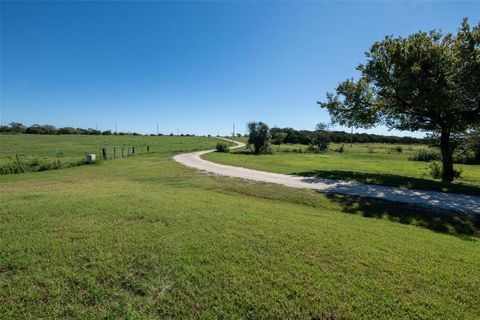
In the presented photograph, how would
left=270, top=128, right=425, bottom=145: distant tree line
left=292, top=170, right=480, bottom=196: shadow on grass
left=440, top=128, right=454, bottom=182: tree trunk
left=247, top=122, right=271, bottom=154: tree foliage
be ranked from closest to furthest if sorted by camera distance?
1. left=292, top=170, right=480, bottom=196: shadow on grass
2. left=440, top=128, right=454, bottom=182: tree trunk
3. left=247, top=122, right=271, bottom=154: tree foliage
4. left=270, top=128, right=425, bottom=145: distant tree line

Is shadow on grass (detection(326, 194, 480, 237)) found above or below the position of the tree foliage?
below

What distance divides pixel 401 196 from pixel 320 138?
148 ft

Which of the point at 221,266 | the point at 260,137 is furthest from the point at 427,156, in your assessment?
the point at 221,266

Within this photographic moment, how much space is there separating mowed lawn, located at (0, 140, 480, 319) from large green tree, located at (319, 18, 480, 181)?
11354mm

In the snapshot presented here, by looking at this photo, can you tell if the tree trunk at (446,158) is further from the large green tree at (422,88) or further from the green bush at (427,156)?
the green bush at (427,156)

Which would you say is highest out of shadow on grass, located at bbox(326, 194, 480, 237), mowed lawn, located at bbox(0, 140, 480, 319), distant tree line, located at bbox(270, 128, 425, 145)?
distant tree line, located at bbox(270, 128, 425, 145)

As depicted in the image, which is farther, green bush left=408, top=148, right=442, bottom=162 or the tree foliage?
the tree foliage

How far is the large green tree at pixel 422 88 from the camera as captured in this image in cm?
1454

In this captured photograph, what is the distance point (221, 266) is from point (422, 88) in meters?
16.3

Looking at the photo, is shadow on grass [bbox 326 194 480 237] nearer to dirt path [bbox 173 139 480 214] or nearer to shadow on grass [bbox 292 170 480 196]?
dirt path [bbox 173 139 480 214]

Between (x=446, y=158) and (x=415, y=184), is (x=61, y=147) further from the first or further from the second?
(x=446, y=158)

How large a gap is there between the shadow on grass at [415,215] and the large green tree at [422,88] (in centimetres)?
792

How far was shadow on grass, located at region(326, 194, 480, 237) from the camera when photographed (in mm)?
8320

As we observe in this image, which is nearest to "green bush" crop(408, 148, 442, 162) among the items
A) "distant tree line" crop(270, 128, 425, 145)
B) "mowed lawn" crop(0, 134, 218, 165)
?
"distant tree line" crop(270, 128, 425, 145)
